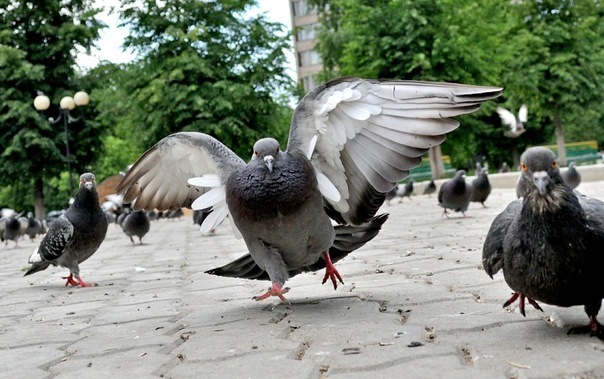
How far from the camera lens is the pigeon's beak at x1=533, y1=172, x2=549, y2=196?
7.29 ft

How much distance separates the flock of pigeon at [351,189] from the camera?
2.31 meters

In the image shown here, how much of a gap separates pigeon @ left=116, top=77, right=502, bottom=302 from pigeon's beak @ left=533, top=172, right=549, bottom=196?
0.78 m

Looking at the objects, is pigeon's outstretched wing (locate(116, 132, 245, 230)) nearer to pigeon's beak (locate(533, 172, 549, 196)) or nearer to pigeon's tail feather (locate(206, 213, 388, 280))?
pigeon's tail feather (locate(206, 213, 388, 280))

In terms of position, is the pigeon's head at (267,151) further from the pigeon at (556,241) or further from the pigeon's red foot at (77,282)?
the pigeon's red foot at (77,282)

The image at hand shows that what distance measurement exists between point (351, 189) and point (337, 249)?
436mm

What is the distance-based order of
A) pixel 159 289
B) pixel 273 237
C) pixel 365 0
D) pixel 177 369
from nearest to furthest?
1. pixel 177 369
2. pixel 273 237
3. pixel 159 289
4. pixel 365 0

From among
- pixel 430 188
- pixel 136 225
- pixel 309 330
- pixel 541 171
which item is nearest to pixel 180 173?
pixel 309 330

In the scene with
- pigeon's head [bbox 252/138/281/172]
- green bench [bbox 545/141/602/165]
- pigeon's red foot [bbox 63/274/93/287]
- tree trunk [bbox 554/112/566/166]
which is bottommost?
green bench [bbox 545/141/602/165]

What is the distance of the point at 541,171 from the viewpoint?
7.38ft

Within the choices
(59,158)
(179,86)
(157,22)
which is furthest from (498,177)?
(59,158)

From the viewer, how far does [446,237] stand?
7.39 meters

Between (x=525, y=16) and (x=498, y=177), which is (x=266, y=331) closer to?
(x=498, y=177)

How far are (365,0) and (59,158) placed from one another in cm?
1376

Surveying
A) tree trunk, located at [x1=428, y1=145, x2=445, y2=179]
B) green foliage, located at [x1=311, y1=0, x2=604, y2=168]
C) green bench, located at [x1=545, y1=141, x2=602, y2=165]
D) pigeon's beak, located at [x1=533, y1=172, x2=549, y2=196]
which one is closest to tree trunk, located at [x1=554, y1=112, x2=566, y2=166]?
green foliage, located at [x1=311, y1=0, x2=604, y2=168]
